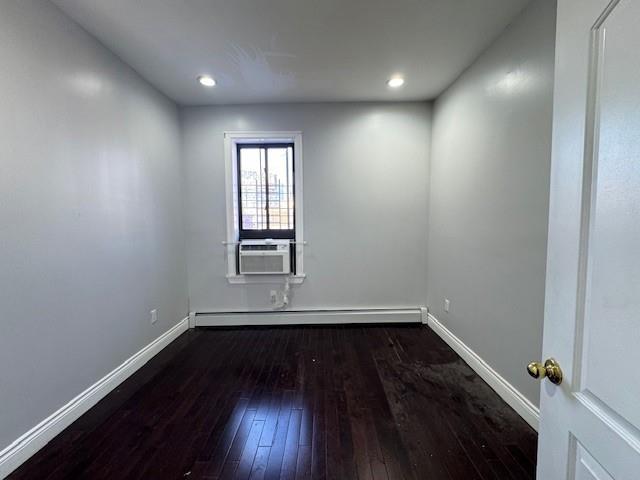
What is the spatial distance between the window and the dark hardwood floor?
Result: 4.75ft

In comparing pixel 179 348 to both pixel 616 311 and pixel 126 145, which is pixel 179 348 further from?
pixel 616 311

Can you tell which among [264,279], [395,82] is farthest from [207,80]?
[264,279]

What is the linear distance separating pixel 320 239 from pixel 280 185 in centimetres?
81

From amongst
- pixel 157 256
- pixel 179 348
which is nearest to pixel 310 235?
pixel 157 256

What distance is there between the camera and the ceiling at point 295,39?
172 centimetres

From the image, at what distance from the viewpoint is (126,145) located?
2322 millimetres

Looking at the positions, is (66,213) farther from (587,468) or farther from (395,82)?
(395,82)

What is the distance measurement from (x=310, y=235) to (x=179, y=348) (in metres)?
1.77

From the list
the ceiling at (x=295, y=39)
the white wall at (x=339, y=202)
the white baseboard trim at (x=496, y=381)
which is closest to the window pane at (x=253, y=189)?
the white wall at (x=339, y=202)

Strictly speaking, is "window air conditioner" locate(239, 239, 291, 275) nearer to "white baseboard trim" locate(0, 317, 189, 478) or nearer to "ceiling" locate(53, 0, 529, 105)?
"white baseboard trim" locate(0, 317, 189, 478)

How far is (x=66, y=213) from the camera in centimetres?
176

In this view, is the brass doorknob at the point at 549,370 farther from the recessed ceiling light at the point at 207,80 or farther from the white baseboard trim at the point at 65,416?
the recessed ceiling light at the point at 207,80

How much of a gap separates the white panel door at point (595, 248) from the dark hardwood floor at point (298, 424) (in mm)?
949

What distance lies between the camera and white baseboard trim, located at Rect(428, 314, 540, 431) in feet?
5.65
